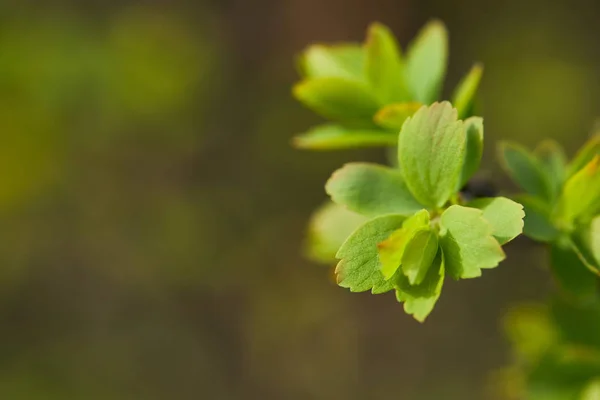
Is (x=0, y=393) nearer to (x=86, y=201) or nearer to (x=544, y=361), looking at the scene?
(x=86, y=201)

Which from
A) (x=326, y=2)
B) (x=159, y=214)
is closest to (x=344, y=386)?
(x=159, y=214)

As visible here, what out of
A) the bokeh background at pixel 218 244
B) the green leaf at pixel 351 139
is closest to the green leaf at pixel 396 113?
the green leaf at pixel 351 139

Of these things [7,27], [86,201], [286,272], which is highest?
[7,27]

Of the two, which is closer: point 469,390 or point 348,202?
point 348,202

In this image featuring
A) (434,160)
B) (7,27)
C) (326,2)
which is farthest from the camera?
(326,2)

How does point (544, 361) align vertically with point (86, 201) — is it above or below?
above

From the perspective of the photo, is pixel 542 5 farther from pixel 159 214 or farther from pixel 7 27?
pixel 7 27

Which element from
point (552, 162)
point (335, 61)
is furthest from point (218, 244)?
point (552, 162)

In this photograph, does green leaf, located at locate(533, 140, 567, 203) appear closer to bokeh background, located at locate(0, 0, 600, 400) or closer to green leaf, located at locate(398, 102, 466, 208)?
green leaf, located at locate(398, 102, 466, 208)

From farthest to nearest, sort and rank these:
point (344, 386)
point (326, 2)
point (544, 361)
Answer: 1. point (326, 2)
2. point (344, 386)
3. point (544, 361)
